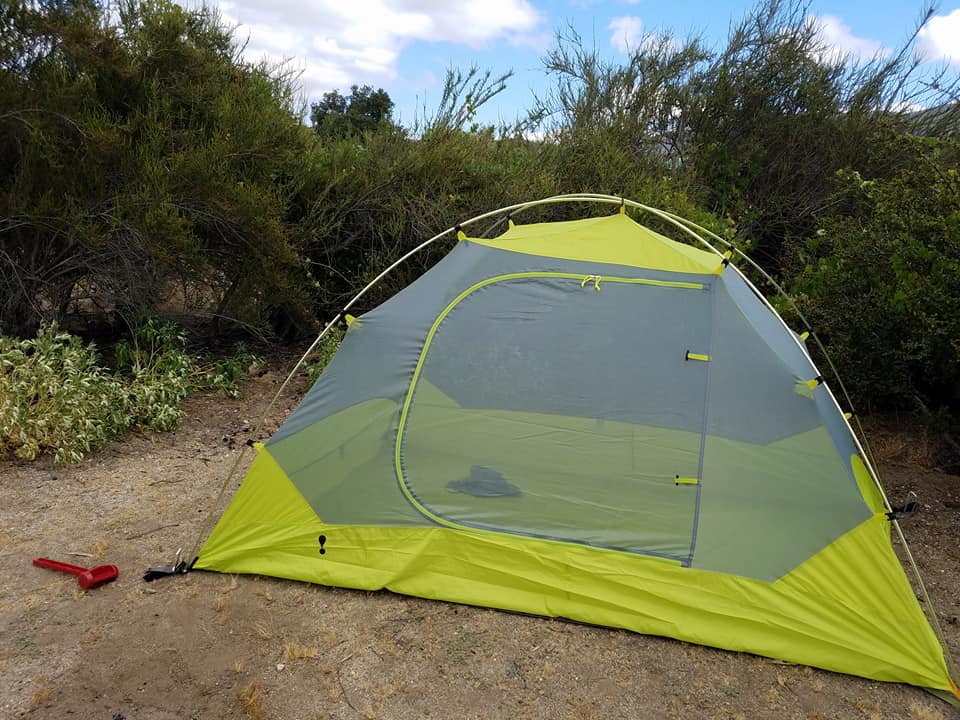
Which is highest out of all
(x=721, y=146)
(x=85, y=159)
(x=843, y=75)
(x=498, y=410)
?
(x=843, y=75)

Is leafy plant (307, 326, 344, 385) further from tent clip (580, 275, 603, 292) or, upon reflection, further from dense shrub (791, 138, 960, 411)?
dense shrub (791, 138, 960, 411)

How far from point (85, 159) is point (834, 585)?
5.85 m

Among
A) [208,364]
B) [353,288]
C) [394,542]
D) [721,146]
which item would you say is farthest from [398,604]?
[721,146]

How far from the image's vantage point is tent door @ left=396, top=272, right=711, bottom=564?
319cm

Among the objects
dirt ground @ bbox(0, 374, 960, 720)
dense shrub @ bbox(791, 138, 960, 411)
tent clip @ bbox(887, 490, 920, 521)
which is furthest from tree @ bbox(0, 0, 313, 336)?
tent clip @ bbox(887, 490, 920, 521)

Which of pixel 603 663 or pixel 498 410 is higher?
pixel 498 410

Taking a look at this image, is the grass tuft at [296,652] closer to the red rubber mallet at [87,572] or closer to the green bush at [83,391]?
the red rubber mallet at [87,572]

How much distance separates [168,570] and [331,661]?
104 cm

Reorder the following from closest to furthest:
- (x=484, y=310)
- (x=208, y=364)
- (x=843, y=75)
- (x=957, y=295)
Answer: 1. (x=484, y=310)
2. (x=957, y=295)
3. (x=208, y=364)
4. (x=843, y=75)

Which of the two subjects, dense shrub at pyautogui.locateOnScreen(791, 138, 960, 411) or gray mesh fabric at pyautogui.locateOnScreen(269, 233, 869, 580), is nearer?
gray mesh fabric at pyautogui.locateOnScreen(269, 233, 869, 580)

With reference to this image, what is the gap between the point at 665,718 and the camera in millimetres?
2613

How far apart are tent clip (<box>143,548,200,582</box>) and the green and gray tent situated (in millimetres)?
127

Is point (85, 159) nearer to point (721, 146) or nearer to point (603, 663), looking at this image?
point (603, 663)

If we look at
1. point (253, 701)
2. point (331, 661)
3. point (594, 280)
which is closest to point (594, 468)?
point (594, 280)
